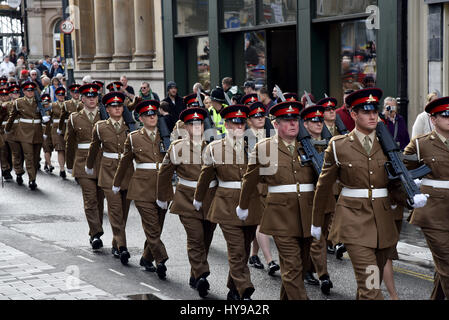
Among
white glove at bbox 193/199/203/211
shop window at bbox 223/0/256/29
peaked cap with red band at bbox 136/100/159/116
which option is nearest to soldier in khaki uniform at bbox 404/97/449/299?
white glove at bbox 193/199/203/211

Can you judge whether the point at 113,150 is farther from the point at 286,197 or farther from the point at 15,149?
the point at 15,149

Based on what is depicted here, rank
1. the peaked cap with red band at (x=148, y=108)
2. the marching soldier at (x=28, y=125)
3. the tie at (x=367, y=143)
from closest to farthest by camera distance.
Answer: the tie at (x=367, y=143), the peaked cap with red band at (x=148, y=108), the marching soldier at (x=28, y=125)

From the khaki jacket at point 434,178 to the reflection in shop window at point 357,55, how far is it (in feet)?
29.4

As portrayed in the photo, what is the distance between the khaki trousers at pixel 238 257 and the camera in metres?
8.09

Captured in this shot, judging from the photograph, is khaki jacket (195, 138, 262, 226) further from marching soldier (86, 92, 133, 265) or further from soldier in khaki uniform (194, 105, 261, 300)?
marching soldier (86, 92, 133, 265)

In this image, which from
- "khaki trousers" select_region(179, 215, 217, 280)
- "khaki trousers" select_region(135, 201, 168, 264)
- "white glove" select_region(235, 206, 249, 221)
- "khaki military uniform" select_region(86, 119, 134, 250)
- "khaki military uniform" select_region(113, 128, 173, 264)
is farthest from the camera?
"khaki military uniform" select_region(86, 119, 134, 250)

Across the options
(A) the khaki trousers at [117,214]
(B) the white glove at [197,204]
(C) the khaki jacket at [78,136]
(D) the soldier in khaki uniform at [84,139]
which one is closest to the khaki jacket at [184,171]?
(B) the white glove at [197,204]

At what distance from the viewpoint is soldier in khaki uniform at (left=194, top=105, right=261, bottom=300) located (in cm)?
818

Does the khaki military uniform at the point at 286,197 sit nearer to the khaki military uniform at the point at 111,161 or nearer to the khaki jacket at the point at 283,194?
the khaki jacket at the point at 283,194

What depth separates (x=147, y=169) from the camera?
1002 cm

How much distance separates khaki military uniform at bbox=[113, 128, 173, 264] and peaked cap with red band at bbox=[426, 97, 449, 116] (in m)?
3.49
